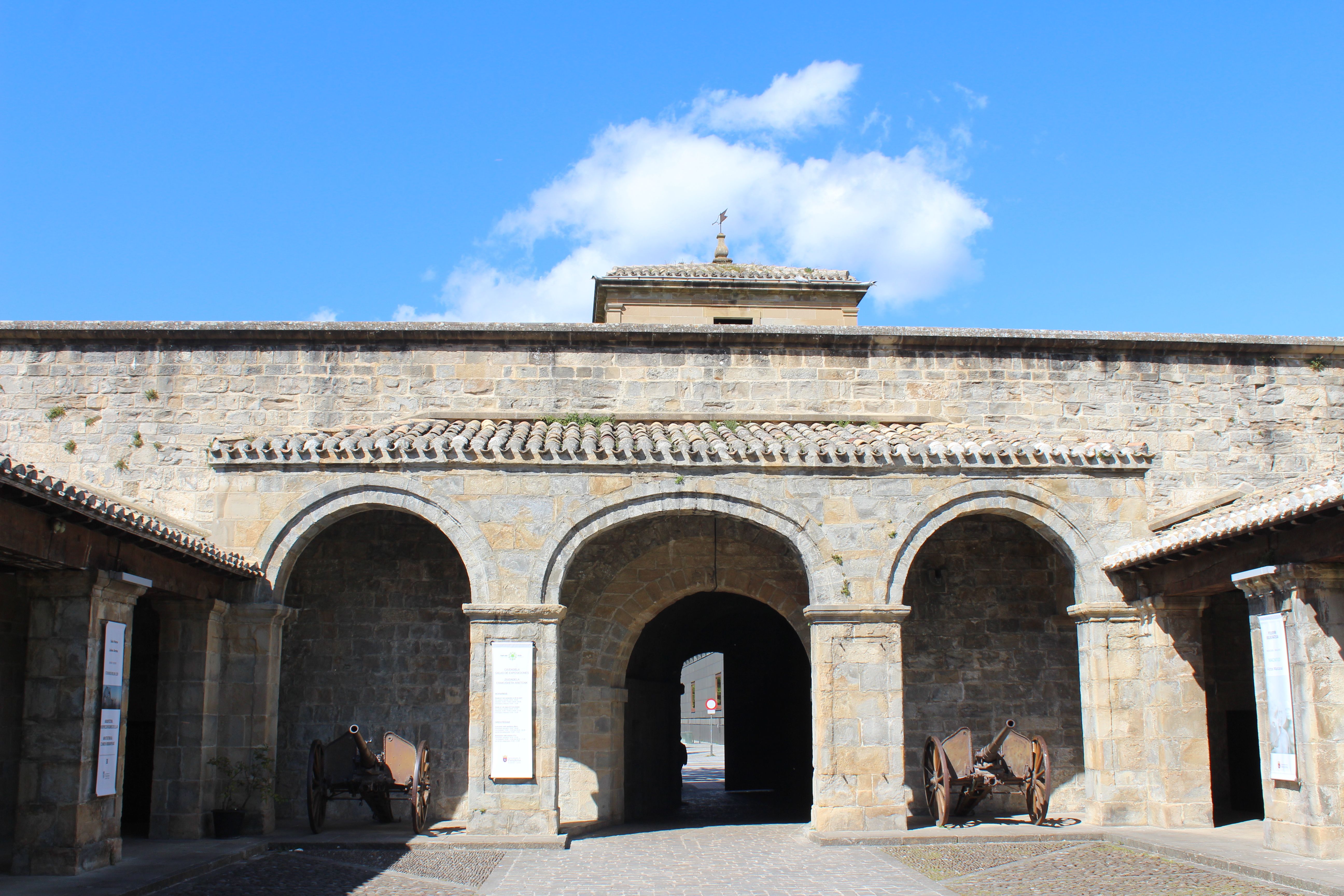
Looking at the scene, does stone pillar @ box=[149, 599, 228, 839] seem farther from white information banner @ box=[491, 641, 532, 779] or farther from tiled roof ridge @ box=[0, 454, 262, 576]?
white information banner @ box=[491, 641, 532, 779]

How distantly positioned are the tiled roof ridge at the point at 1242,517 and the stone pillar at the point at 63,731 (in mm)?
9986

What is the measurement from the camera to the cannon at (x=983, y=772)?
39.3ft

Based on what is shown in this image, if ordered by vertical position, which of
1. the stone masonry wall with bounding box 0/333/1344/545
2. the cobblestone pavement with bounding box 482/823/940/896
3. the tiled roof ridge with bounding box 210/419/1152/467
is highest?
the stone masonry wall with bounding box 0/333/1344/545

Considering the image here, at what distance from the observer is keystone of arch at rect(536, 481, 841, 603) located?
39.6ft

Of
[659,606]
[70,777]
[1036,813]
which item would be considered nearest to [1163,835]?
[1036,813]

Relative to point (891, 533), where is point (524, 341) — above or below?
above

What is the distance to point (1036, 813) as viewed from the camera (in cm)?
1217

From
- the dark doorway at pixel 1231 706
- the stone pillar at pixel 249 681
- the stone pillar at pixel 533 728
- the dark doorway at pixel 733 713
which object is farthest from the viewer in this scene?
the dark doorway at pixel 733 713

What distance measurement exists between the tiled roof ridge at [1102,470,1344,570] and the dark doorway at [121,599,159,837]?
443 inches

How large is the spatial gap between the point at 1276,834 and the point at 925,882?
338 cm

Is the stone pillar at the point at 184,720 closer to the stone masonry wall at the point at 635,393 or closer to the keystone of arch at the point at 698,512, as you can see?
the stone masonry wall at the point at 635,393

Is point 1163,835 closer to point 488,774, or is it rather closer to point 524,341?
point 488,774

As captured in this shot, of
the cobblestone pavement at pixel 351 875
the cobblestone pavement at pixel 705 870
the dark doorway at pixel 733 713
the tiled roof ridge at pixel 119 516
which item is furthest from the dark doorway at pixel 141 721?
the dark doorway at pixel 733 713

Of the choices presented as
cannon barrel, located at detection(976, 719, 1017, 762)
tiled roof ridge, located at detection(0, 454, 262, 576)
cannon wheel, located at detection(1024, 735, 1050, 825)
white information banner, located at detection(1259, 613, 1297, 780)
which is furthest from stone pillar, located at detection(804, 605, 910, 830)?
tiled roof ridge, located at detection(0, 454, 262, 576)
